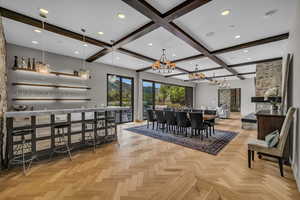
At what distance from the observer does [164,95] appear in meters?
9.88

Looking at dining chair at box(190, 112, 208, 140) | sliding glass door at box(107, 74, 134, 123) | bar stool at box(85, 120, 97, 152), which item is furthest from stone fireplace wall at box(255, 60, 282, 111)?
bar stool at box(85, 120, 97, 152)

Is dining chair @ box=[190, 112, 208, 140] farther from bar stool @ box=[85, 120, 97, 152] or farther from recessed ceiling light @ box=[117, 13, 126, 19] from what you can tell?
recessed ceiling light @ box=[117, 13, 126, 19]

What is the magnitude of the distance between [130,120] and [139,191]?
18.8 feet

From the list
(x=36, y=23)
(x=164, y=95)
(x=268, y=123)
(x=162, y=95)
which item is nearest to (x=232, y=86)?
(x=164, y=95)

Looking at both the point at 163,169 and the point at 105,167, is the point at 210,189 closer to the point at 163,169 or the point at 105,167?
the point at 163,169

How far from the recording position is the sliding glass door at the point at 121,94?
6609mm

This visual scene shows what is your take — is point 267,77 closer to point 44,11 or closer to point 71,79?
point 44,11

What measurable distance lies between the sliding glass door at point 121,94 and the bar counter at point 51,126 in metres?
2.68

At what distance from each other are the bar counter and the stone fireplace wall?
21.0 ft

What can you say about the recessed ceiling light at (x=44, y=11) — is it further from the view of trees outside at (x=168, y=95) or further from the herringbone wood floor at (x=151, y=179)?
the view of trees outside at (x=168, y=95)

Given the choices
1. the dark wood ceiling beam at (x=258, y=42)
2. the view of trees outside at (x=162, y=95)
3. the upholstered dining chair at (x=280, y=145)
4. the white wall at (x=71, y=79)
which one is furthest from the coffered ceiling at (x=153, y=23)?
the view of trees outside at (x=162, y=95)

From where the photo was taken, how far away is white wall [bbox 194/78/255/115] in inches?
390

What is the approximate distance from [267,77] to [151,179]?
663 cm

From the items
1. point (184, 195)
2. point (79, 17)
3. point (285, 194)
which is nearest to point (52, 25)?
point (79, 17)
